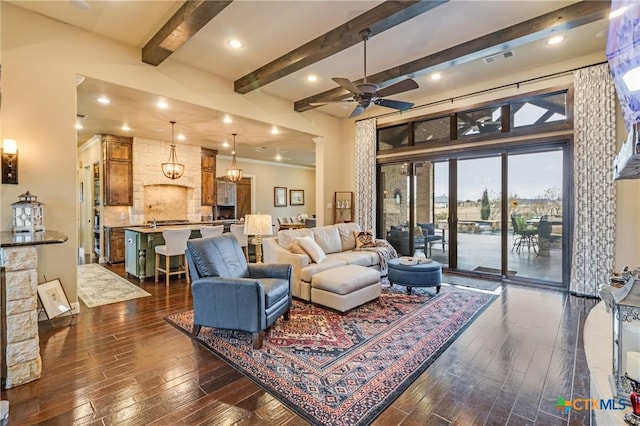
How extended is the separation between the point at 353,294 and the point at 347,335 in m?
0.66

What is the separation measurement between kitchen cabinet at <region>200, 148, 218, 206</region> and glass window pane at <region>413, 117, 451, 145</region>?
5808 millimetres

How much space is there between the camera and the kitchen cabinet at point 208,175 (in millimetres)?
8758

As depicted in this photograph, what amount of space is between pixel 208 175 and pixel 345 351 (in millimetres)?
7477

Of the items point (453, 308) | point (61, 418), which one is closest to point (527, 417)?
point (453, 308)

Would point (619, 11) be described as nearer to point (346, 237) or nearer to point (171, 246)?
point (346, 237)

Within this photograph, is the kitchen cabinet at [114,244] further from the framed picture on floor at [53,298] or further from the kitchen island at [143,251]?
the framed picture on floor at [53,298]

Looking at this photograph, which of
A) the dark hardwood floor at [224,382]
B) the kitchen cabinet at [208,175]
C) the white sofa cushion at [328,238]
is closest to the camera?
the dark hardwood floor at [224,382]

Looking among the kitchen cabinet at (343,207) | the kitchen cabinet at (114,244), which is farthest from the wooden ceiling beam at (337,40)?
the kitchen cabinet at (114,244)

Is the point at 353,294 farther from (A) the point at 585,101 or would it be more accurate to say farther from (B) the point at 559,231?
(A) the point at 585,101

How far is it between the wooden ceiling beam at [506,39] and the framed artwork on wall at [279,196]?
729 centimetres

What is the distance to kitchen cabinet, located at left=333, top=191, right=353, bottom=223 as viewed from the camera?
7230mm

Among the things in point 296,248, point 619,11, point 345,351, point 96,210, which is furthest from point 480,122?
point 96,210

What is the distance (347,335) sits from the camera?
3.04 meters

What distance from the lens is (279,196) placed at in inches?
469
